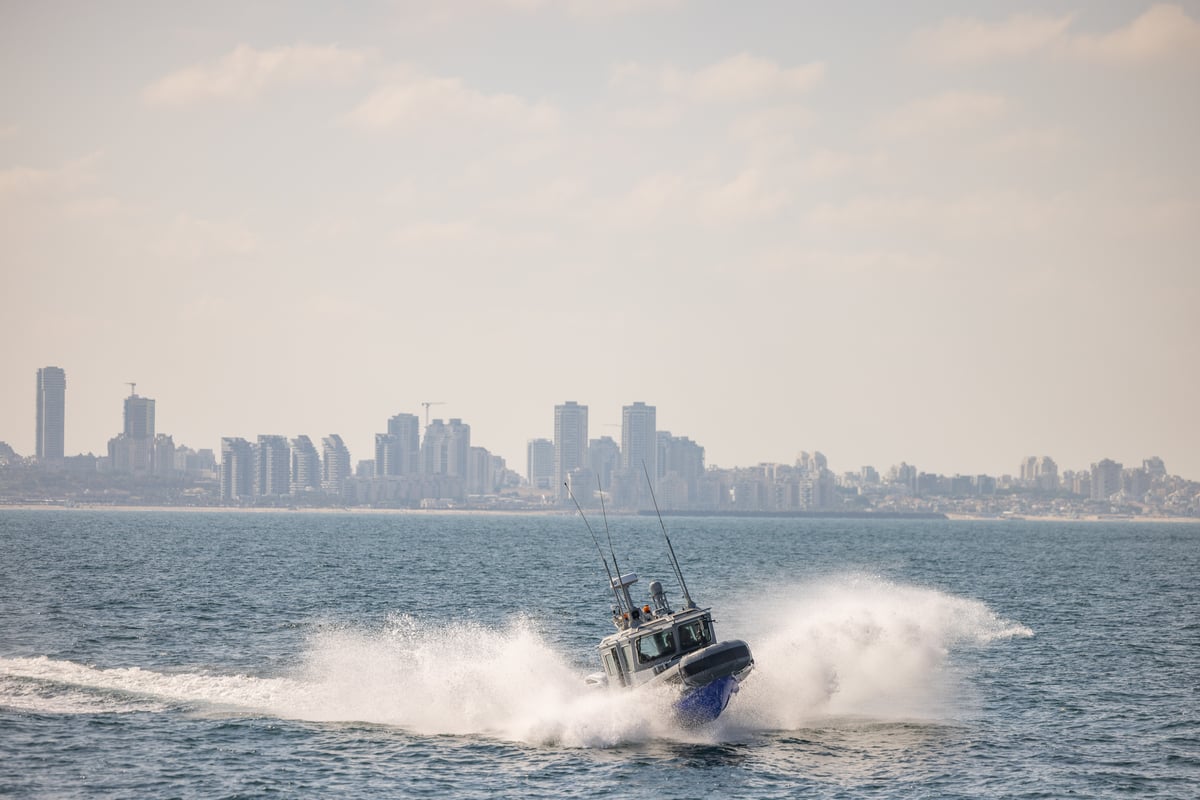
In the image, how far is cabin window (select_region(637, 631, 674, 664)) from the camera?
4022cm

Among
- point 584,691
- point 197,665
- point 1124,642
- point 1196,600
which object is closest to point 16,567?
point 197,665

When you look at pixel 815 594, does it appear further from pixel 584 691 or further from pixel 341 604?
pixel 584 691

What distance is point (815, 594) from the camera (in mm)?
89938

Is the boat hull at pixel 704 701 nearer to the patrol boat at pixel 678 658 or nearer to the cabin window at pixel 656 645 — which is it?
the patrol boat at pixel 678 658

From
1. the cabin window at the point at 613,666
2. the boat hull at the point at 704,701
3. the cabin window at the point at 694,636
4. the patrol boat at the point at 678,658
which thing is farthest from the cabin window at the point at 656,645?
the boat hull at the point at 704,701

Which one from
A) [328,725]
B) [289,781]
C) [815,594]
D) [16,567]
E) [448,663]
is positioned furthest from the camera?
[16,567]

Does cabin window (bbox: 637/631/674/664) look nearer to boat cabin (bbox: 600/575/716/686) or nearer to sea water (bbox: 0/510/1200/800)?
boat cabin (bbox: 600/575/716/686)

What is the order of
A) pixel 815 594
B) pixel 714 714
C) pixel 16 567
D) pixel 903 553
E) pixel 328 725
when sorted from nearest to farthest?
pixel 714 714 < pixel 328 725 < pixel 815 594 < pixel 16 567 < pixel 903 553

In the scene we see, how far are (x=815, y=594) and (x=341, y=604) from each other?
3439cm

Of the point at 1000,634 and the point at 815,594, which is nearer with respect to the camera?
the point at 1000,634

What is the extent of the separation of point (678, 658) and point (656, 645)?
2.76ft

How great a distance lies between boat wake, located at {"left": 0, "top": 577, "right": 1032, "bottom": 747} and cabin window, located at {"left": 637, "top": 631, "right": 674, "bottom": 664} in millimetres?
1288

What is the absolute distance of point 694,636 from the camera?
40.6 m

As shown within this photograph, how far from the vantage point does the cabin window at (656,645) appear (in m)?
40.2
